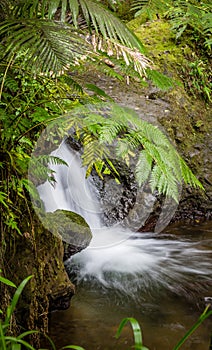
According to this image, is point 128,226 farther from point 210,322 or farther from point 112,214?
point 210,322

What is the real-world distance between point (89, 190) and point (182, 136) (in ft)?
4.92

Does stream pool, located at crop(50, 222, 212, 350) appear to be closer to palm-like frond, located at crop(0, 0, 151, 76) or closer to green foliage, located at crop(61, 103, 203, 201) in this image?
green foliage, located at crop(61, 103, 203, 201)

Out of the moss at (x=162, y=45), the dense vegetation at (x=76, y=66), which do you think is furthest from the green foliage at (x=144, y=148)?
the moss at (x=162, y=45)

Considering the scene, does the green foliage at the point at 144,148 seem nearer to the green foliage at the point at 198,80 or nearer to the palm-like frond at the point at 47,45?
the palm-like frond at the point at 47,45

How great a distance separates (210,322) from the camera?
2725 millimetres

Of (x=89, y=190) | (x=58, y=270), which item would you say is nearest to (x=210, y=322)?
(x=58, y=270)

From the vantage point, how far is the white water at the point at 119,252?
3.38 m

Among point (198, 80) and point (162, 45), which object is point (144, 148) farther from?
point (162, 45)

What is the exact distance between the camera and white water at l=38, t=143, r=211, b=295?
3385 millimetres

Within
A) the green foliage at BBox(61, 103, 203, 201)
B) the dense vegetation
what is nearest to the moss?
the dense vegetation

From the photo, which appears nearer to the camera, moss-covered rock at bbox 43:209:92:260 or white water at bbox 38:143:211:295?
moss-covered rock at bbox 43:209:92:260

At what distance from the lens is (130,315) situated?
2.85 meters

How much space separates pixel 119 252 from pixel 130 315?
109 centimetres

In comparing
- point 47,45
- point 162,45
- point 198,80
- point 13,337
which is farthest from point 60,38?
point 162,45
